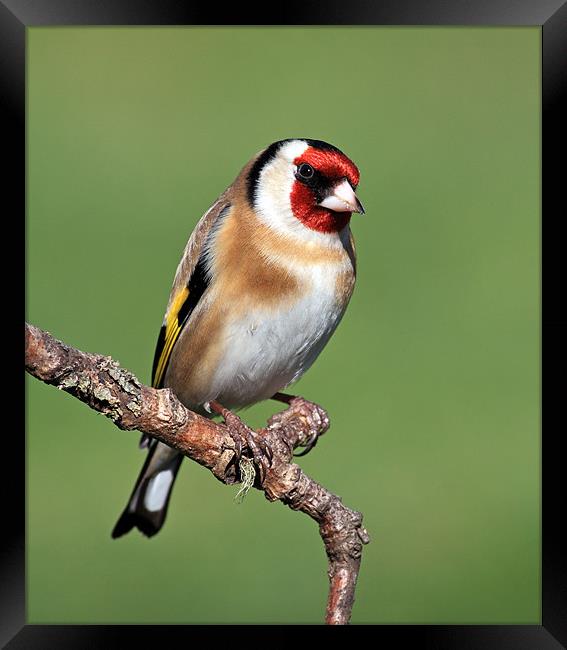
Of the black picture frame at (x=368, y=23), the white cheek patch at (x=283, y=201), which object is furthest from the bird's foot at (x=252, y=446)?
the white cheek patch at (x=283, y=201)

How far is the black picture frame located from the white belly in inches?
27.8

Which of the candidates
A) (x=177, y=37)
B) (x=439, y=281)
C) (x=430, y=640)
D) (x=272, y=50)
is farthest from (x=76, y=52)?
(x=430, y=640)

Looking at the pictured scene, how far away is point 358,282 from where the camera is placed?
505cm

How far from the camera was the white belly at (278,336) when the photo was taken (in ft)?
9.59

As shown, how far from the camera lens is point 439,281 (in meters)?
5.18

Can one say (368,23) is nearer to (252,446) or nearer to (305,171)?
(305,171)

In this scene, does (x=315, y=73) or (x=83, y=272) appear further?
(x=315, y=73)

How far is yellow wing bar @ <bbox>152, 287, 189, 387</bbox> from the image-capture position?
3.12 meters

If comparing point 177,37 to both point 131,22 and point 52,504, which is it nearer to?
point 52,504

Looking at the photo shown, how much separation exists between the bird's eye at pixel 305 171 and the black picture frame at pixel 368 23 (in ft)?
2.04

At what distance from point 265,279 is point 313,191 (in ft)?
0.98

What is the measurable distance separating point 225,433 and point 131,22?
1019 millimetres

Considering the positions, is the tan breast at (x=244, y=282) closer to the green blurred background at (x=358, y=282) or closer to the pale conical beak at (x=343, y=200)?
the pale conical beak at (x=343, y=200)
